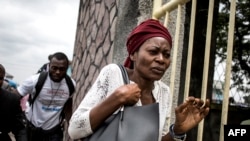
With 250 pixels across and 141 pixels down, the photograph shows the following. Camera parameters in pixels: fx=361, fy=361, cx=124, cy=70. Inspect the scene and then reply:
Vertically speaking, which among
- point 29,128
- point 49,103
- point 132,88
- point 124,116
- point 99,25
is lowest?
point 29,128

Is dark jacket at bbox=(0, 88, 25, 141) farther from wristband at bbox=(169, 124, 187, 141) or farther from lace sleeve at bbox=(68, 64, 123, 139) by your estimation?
wristband at bbox=(169, 124, 187, 141)

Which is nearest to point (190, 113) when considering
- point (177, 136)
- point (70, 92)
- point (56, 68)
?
point (177, 136)

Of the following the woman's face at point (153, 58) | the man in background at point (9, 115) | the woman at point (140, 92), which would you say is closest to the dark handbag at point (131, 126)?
the woman at point (140, 92)

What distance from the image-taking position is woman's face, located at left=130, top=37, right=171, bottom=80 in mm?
1494

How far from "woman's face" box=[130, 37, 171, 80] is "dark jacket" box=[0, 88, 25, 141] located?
6.62 ft

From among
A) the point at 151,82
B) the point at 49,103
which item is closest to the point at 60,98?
the point at 49,103

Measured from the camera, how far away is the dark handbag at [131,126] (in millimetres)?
1361

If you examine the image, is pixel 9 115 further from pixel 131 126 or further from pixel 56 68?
pixel 131 126

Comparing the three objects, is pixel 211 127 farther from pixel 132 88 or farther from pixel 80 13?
pixel 80 13

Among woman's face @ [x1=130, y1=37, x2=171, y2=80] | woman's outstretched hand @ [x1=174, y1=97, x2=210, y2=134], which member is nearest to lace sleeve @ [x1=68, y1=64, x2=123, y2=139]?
woman's face @ [x1=130, y1=37, x2=171, y2=80]

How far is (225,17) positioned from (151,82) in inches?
120

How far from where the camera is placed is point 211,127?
11.5 feet

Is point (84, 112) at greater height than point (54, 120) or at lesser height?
greater

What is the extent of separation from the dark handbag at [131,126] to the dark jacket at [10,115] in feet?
6.44
